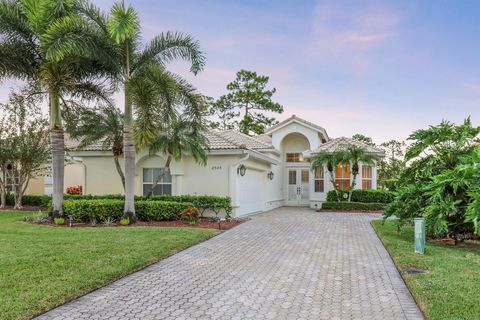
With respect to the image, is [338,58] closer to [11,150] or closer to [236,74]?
[11,150]

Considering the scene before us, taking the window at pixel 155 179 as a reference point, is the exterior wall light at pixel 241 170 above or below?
above

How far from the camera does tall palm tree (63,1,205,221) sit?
13078 millimetres

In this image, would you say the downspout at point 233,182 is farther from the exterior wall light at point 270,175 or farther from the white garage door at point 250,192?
the exterior wall light at point 270,175

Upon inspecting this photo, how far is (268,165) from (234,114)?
758 inches

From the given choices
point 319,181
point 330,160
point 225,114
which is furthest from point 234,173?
point 225,114

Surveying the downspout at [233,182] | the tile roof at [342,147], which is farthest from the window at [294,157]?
the downspout at [233,182]

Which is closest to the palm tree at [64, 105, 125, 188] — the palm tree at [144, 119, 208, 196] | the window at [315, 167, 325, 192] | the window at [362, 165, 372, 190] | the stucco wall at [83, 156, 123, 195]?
the palm tree at [144, 119, 208, 196]

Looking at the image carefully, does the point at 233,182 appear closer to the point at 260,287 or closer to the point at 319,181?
the point at 319,181

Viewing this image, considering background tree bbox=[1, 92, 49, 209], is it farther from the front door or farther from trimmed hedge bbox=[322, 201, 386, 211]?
trimmed hedge bbox=[322, 201, 386, 211]

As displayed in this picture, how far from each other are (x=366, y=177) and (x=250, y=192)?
31.0ft

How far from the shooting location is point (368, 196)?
23328 mm

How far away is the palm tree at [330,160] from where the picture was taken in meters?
22.5

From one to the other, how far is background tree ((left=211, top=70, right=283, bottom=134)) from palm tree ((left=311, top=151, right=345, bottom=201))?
17416 mm

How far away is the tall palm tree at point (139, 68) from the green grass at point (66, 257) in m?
3.09
